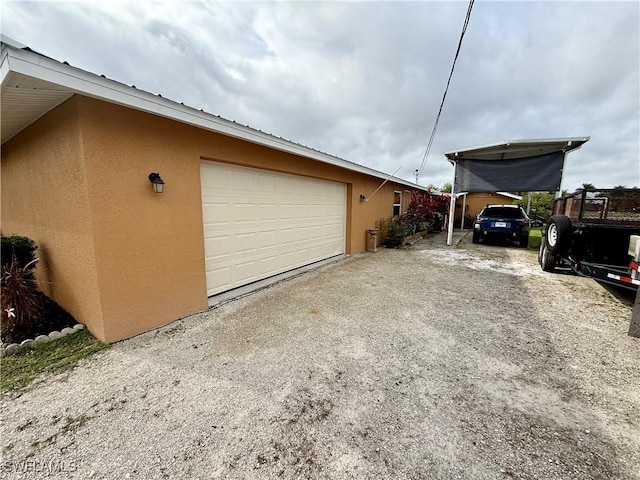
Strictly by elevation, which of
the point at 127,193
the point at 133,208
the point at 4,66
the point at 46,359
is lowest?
the point at 46,359

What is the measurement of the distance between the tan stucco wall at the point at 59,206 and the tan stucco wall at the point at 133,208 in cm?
3

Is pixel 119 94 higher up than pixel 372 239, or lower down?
higher up

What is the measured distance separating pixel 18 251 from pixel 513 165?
11945 millimetres

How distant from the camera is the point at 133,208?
9.60 feet

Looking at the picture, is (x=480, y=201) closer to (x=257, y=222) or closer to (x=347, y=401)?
(x=257, y=222)

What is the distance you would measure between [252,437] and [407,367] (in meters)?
1.54

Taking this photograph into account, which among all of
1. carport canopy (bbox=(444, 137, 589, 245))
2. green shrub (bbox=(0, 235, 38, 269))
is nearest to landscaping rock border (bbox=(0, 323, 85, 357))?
green shrub (bbox=(0, 235, 38, 269))

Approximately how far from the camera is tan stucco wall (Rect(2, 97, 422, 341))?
266 centimetres

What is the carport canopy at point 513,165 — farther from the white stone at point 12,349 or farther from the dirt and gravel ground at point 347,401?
the white stone at point 12,349

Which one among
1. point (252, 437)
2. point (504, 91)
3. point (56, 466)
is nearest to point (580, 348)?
point (252, 437)

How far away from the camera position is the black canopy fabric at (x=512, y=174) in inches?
299

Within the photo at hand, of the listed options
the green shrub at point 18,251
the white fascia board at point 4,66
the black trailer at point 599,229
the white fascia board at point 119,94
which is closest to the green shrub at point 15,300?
the green shrub at point 18,251

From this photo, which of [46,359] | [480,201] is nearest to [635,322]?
[46,359]

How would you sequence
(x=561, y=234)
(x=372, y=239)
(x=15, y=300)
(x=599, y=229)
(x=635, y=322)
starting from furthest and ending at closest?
(x=372, y=239), (x=561, y=234), (x=599, y=229), (x=15, y=300), (x=635, y=322)
